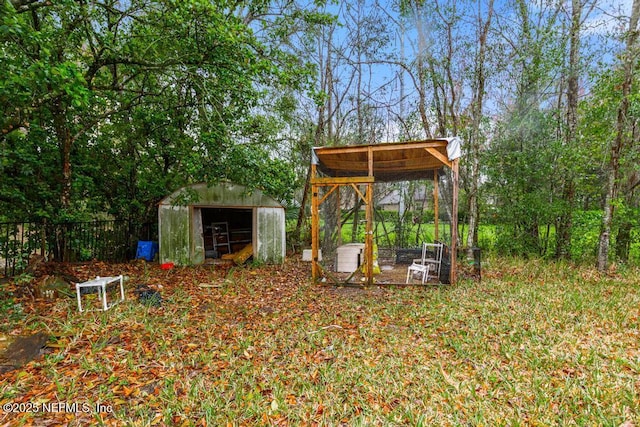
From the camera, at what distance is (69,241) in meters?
6.92

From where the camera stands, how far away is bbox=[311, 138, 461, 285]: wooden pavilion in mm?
5652

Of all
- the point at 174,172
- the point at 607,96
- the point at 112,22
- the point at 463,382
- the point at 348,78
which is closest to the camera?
the point at 463,382

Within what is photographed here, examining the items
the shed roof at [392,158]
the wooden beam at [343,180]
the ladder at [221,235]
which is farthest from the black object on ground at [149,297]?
the ladder at [221,235]

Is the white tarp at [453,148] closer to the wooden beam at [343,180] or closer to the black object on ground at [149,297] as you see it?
the wooden beam at [343,180]

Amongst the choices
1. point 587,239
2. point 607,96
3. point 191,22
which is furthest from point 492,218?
point 191,22

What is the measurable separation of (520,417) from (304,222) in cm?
951

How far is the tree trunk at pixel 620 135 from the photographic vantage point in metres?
5.88

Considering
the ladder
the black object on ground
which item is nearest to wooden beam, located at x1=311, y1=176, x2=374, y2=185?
the black object on ground

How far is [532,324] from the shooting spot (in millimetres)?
3967

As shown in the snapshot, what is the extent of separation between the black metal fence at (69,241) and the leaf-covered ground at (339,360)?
6.46 feet

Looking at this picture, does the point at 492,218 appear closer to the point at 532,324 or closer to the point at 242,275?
the point at 532,324

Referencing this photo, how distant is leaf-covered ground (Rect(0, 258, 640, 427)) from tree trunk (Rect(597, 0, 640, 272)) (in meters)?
1.52

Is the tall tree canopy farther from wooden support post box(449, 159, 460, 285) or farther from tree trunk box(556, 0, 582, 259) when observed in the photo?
tree trunk box(556, 0, 582, 259)

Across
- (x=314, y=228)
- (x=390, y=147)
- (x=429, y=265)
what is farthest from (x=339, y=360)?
(x=429, y=265)
